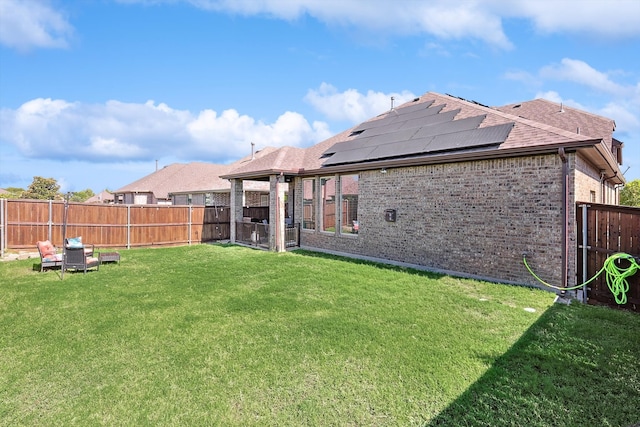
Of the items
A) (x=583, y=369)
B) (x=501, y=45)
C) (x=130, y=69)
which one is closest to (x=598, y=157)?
(x=501, y=45)

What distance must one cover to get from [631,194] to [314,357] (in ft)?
111

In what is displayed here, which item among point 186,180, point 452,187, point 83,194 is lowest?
point 452,187

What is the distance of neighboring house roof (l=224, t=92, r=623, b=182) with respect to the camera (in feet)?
25.4

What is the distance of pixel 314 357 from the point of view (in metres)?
4.16

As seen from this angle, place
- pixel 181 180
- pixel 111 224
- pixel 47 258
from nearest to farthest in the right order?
pixel 47 258
pixel 111 224
pixel 181 180

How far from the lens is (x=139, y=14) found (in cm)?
1137

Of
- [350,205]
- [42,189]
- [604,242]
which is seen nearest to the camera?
[604,242]

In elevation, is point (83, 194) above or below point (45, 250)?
above

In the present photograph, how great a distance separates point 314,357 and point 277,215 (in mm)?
9198

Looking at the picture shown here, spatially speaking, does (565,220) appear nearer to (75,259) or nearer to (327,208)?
(327,208)

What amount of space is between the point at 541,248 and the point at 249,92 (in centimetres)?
1401

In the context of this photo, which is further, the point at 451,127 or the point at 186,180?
the point at 186,180

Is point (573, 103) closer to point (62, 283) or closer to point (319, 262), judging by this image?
point (319, 262)

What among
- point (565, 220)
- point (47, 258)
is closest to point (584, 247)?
point (565, 220)
